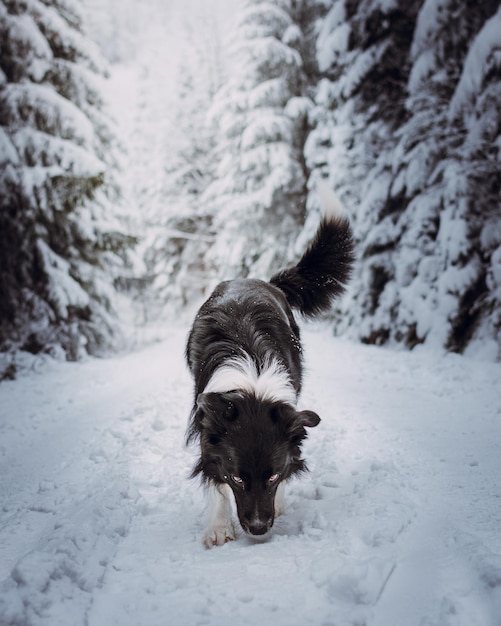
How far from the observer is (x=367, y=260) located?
926 cm

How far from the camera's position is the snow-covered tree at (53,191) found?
8047 millimetres

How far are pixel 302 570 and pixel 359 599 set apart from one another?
332mm

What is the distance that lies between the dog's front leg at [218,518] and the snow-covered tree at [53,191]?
22.2 ft

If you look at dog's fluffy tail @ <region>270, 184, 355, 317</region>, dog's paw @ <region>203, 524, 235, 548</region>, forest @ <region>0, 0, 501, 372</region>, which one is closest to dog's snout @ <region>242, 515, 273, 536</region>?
dog's paw @ <region>203, 524, 235, 548</region>

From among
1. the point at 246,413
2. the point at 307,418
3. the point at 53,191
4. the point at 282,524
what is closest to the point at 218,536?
the point at 282,524

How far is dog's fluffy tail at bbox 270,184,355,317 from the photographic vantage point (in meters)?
5.26

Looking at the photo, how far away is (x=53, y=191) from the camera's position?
344 inches

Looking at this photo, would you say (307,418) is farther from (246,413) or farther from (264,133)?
(264,133)

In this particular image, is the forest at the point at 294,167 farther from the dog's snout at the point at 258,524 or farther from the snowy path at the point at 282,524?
the dog's snout at the point at 258,524

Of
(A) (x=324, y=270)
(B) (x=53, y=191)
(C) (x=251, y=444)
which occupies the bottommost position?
(B) (x=53, y=191)

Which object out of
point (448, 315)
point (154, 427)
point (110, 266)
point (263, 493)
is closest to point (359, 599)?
point (263, 493)

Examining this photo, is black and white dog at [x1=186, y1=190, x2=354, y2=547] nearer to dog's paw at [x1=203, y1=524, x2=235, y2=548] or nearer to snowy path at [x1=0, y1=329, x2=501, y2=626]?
dog's paw at [x1=203, y1=524, x2=235, y2=548]

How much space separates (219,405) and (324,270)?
313 cm

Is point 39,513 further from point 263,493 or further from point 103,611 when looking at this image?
point 263,493
